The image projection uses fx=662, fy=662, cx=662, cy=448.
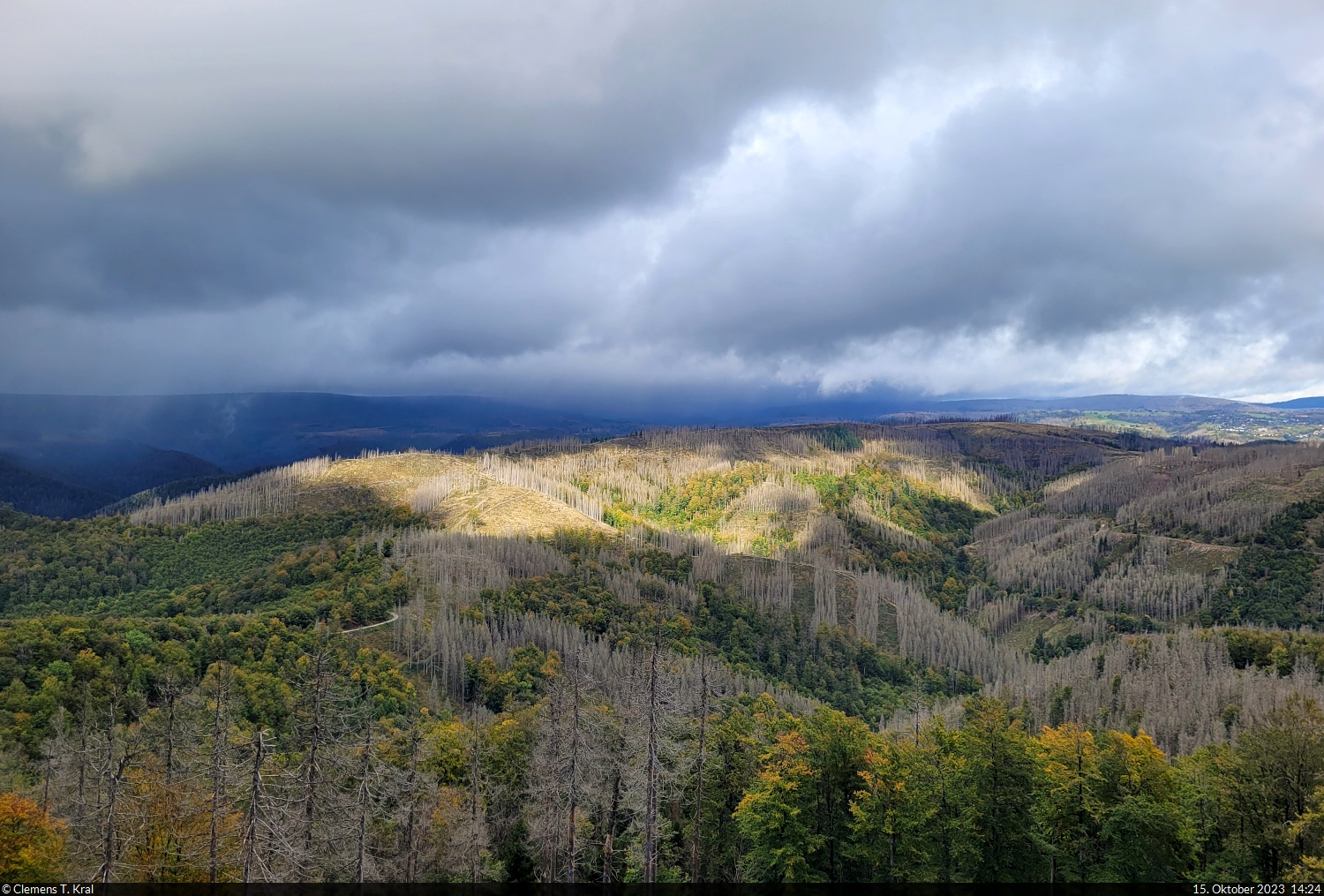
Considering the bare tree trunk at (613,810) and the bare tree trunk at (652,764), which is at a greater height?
the bare tree trunk at (652,764)

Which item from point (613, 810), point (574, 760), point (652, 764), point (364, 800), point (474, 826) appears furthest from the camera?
point (613, 810)

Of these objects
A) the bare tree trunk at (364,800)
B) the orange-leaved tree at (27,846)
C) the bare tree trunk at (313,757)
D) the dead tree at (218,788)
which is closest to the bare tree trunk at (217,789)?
the dead tree at (218,788)

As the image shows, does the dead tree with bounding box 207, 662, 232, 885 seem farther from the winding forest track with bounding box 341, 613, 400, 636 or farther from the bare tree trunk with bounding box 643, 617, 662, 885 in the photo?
the winding forest track with bounding box 341, 613, 400, 636

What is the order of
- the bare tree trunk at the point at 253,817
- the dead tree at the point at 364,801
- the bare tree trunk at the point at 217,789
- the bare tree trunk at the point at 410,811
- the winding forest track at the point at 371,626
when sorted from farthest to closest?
the winding forest track at the point at 371,626 < the bare tree trunk at the point at 410,811 < the dead tree at the point at 364,801 < the bare tree trunk at the point at 217,789 < the bare tree trunk at the point at 253,817

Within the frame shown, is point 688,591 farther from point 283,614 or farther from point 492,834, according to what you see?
point 492,834

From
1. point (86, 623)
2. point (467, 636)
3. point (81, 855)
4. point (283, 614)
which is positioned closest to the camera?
point (81, 855)

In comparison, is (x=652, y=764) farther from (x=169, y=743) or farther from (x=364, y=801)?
(x=169, y=743)

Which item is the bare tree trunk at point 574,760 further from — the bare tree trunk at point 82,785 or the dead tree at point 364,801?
the bare tree trunk at point 82,785

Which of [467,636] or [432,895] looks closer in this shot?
[432,895]

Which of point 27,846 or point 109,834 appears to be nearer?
point 109,834

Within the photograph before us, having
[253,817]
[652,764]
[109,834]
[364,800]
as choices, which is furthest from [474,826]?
[109,834]

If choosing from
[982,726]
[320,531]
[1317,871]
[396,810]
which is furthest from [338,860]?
[320,531]
